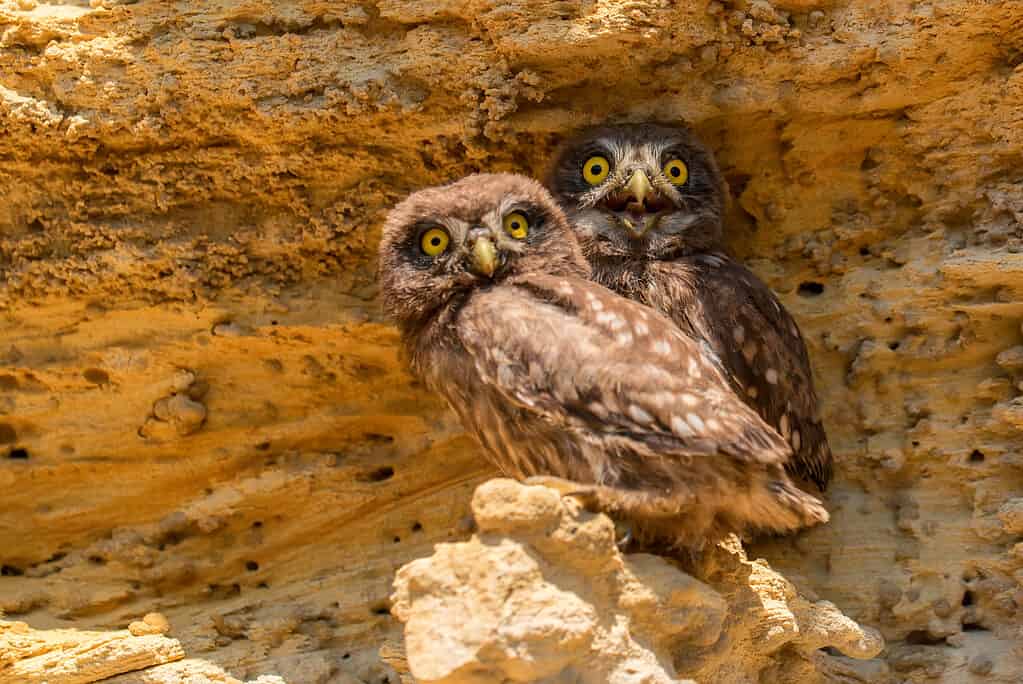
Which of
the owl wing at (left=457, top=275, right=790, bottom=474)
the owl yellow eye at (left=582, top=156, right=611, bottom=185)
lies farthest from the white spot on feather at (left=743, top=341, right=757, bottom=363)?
the owl yellow eye at (left=582, top=156, right=611, bottom=185)

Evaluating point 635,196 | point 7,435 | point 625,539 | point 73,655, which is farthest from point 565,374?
point 7,435

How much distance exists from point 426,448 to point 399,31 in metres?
1.66

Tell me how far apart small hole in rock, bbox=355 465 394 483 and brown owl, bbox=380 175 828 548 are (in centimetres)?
82

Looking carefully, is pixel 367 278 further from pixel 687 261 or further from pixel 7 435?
pixel 7 435

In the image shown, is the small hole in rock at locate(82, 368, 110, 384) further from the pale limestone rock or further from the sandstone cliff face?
the pale limestone rock

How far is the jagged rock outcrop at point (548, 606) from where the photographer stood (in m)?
3.40

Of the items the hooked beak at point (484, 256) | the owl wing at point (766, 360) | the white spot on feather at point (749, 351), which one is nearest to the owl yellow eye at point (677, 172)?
the owl wing at point (766, 360)

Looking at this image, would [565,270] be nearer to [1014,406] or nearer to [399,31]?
[399,31]

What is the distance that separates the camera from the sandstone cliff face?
15.8ft

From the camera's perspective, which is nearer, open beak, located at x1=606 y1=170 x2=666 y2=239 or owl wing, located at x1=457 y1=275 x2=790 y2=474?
owl wing, located at x1=457 y1=275 x2=790 y2=474

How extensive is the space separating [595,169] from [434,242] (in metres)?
0.86

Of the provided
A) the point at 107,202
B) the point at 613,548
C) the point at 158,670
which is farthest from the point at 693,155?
the point at 158,670

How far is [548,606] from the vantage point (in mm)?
3471

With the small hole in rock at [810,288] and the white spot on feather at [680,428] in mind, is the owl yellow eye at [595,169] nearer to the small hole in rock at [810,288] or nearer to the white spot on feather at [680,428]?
the small hole in rock at [810,288]
